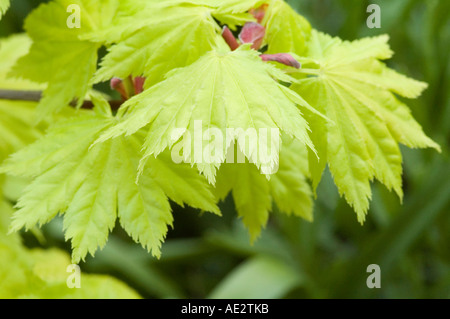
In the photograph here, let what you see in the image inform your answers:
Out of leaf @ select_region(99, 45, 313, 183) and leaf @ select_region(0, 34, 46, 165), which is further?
leaf @ select_region(0, 34, 46, 165)

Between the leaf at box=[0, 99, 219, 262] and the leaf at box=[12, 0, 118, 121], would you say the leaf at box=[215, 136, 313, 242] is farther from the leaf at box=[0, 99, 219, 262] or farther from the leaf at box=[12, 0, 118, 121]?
the leaf at box=[12, 0, 118, 121]

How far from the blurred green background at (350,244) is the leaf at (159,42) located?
30.3 inches

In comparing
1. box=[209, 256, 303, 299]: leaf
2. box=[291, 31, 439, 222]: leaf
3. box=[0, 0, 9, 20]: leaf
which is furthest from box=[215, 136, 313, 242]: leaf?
box=[209, 256, 303, 299]: leaf

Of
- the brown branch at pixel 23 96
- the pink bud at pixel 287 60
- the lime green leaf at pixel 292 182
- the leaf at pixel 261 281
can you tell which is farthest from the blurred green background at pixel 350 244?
the pink bud at pixel 287 60

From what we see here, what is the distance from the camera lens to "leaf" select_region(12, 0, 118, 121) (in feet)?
1.98

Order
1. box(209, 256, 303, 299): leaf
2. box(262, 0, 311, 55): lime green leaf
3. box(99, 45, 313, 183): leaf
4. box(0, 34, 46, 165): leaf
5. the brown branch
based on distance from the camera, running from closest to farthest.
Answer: box(99, 45, 313, 183): leaf, box(262, 0, 311, 55): lime green leaf, the brown branch, box(0, 34, 46, 165): leaf, box(209, 256, 303, 299): leaf

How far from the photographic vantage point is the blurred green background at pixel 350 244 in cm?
121

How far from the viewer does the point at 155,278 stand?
1.39m

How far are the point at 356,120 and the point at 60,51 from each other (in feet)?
1.17

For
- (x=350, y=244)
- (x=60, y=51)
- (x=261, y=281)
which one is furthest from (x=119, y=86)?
(x=350, y=244)

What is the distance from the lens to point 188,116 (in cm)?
44

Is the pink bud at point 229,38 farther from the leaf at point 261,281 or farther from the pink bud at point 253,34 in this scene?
the leaf at point 261,281

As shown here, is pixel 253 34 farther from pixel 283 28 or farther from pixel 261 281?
pixel 261 281
